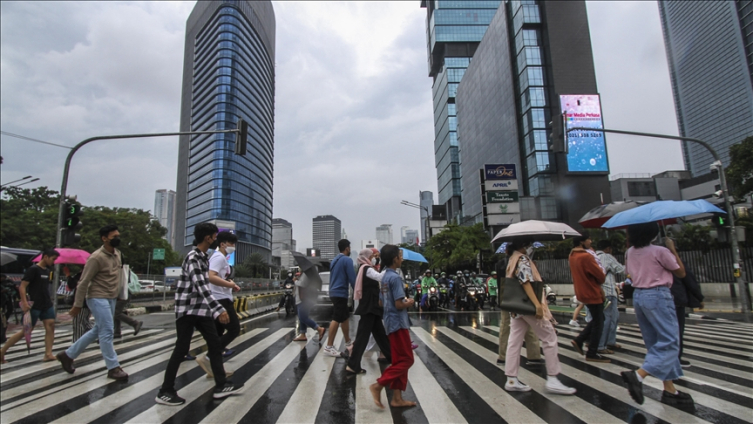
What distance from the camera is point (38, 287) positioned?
21.9 ft

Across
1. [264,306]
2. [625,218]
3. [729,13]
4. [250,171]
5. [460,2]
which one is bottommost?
[264,306]

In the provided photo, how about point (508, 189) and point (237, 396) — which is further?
point (508, 189)

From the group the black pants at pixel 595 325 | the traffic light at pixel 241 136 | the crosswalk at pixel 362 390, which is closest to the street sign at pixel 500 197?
the traffic light at pixel 241 136

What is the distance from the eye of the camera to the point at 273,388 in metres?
4.55

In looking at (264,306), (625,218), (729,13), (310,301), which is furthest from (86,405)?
(729,13)

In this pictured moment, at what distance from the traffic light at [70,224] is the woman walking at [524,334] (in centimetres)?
902

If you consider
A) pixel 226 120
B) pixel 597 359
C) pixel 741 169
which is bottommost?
pixel 597 359

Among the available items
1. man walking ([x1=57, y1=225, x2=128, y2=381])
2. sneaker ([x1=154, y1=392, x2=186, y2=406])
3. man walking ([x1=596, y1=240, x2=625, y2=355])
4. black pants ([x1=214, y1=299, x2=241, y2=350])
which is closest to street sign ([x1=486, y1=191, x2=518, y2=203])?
man walking ([x1=596, y1=240, x2=625, y2=355])

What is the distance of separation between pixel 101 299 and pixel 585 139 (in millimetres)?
57487

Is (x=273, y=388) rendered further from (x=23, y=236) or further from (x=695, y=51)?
(x=695, y=51)

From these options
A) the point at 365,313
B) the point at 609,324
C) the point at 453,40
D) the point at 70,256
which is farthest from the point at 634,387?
the point at 453,40

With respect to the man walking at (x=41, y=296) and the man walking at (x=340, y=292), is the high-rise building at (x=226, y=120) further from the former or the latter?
the man walking at (x=340, y=292)

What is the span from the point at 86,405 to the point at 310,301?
4261 millimetres

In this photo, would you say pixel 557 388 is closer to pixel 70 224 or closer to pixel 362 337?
pixel 362 337
